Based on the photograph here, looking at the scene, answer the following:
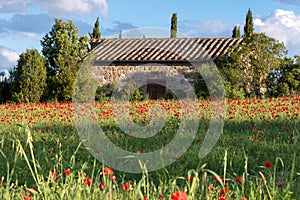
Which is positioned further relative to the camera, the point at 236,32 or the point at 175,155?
the point at 236,32

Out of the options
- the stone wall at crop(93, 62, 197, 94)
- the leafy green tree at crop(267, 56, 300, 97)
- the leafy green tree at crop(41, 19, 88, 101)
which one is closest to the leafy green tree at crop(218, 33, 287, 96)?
the leafy green tree at crop(267, 56, 300, 97)

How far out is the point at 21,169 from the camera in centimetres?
623

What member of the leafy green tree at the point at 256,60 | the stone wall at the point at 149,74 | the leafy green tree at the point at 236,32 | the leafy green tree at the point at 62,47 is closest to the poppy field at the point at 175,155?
the leafy green tree at the point at 256,60

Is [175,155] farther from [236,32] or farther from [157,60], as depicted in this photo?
[236,32]

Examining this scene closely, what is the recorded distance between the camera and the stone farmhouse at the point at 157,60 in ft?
72.3

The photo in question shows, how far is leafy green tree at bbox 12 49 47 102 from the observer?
2072 cm

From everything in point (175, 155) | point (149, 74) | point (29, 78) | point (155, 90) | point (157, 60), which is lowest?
point (175, 155)

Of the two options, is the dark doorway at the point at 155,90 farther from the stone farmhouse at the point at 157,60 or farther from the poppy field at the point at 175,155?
the poppy field at the point at 175,155

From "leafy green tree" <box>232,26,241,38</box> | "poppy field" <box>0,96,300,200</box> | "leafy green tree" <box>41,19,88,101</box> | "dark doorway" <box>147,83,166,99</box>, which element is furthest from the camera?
"leafy green tree" <box>232,26,241,38</box>

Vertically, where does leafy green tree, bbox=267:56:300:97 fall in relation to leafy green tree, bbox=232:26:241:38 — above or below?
below

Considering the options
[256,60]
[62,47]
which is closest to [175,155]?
[256,60]

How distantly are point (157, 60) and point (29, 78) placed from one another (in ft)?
19.4

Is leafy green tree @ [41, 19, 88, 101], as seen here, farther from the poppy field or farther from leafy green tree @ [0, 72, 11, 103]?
the poppy field

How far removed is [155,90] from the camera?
21.9 meters
